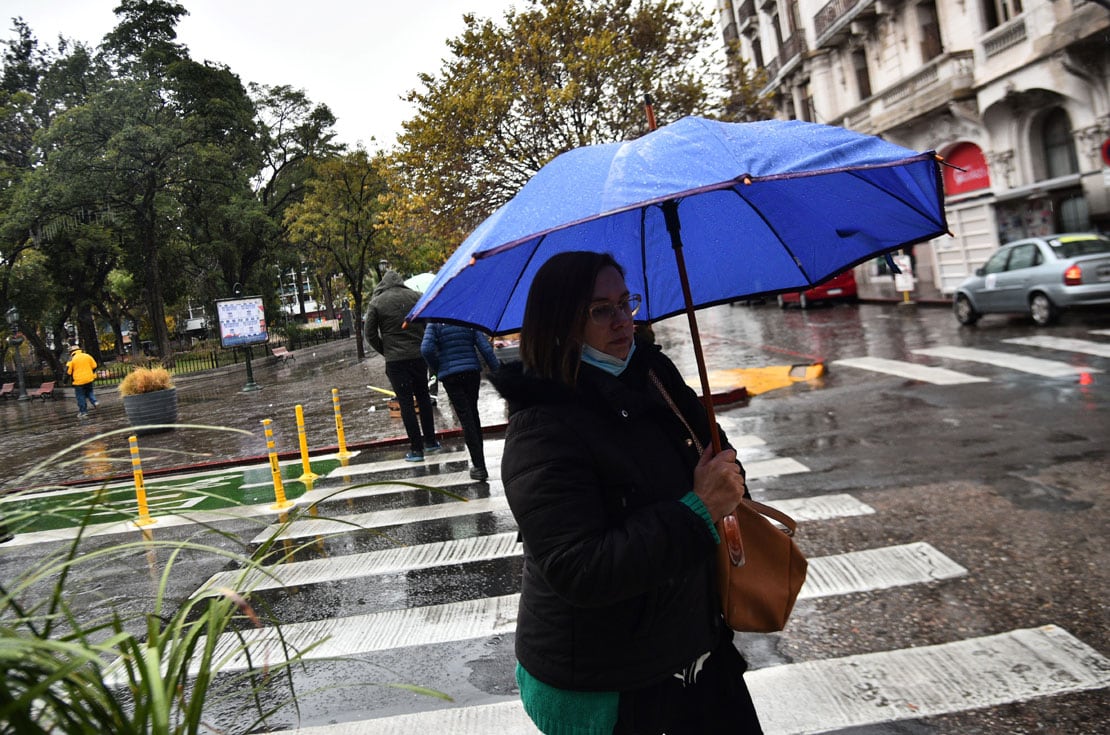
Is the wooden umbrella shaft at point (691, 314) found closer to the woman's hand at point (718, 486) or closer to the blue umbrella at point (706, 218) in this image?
the blue umbrella at point (706, 218)

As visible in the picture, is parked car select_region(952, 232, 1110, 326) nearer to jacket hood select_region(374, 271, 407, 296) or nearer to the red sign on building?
the red sign on building

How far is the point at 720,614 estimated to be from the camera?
2180 mm

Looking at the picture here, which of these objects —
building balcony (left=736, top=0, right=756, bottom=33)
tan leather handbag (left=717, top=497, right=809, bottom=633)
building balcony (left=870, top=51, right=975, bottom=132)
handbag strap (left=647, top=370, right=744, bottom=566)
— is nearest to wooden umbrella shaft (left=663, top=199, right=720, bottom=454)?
handbag strap (left=647, top=370, right=744, bottom=566)

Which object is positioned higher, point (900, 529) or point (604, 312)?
point (604, 312)

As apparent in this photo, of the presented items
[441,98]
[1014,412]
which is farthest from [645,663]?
[441,98]

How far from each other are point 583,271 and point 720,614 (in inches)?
38.1

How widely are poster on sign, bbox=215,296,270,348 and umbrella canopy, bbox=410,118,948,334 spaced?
21981mm

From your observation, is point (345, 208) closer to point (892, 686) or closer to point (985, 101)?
point (985, 101)

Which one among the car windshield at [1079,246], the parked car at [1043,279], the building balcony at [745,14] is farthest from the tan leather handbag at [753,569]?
the building balcony at [745,14]

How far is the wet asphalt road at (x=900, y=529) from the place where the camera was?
391 centimetres

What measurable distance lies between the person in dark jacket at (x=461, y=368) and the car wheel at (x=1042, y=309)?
11.4 m

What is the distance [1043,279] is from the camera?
48.3ft

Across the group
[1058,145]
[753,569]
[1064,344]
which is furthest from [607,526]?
[1058,145]

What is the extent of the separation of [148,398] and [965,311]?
16.4 meters
